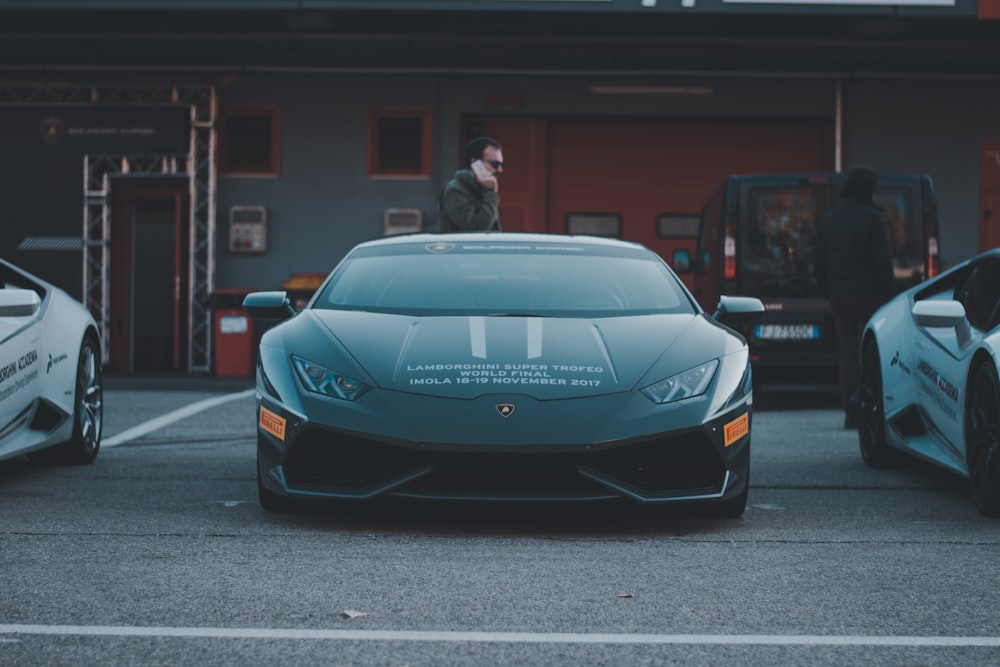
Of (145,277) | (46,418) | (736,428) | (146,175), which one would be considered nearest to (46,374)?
(46,418)

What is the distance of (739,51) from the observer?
1866 cm

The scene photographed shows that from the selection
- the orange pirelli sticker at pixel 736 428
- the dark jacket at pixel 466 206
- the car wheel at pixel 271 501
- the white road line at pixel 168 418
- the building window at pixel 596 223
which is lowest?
the white road line at pixel 168 418

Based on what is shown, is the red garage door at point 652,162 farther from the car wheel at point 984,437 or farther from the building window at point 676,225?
the car wheel at point 984,437

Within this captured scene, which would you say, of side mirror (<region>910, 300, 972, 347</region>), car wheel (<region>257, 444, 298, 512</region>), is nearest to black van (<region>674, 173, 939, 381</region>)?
side mirror (<region>910, 300, 972, 347</region>)

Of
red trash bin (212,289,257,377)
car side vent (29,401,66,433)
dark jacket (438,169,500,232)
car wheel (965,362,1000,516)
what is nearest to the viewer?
car wheel (965,362,1000,516)

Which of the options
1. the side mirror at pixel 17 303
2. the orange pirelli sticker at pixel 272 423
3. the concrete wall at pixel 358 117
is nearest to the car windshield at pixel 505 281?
the orange pirelli sticker at pixel 272 423

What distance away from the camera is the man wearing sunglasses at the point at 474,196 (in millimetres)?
9625

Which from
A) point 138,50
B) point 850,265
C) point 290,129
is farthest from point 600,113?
point 850,265

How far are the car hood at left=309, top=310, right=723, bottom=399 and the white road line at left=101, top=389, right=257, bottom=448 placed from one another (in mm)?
3294

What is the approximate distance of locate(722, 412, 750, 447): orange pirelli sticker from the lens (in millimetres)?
5645

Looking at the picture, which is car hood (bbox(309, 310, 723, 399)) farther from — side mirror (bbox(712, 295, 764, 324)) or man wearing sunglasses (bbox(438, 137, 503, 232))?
man wearing sunglasses (bbox(438, 137, 503, 232))

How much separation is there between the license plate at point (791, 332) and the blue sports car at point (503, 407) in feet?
19.6

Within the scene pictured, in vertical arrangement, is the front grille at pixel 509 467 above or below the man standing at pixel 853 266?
below

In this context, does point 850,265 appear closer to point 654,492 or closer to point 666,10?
point 654,492
